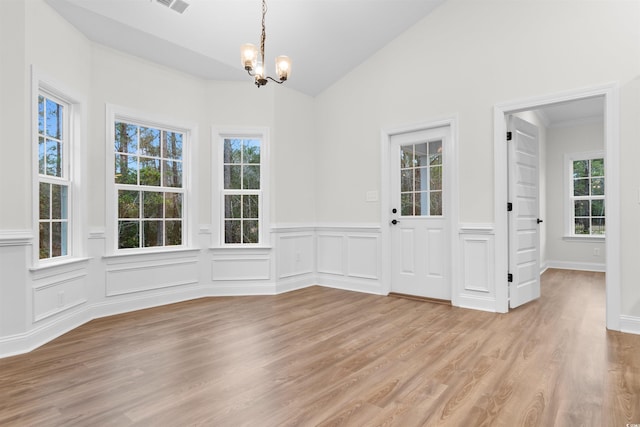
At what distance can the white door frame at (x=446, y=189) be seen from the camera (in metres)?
4.11

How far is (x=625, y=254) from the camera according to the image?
3143 mm

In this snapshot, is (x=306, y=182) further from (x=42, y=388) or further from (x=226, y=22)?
(x=42, y=388)

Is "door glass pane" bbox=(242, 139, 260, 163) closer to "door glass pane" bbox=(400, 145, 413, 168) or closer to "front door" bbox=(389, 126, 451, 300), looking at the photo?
"front door" bbox=(389, 126, 451, 300)

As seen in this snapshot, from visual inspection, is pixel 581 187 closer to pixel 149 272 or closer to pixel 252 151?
pixel 252 151

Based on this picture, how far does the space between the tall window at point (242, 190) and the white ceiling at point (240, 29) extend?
0.92 metres

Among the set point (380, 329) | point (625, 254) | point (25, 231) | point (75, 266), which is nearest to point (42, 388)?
point (25, 231)

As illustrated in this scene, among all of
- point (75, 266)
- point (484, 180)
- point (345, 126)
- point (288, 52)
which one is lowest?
point (75, 266)

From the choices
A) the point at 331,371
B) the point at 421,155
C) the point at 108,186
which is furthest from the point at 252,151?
the point at 331,371

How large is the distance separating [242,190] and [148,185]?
1.16m

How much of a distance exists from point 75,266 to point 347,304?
2857mm

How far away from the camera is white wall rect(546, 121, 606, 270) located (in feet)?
21.9

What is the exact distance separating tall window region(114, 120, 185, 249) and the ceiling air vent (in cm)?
136

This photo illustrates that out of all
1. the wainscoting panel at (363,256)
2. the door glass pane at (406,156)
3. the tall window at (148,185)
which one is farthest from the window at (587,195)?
the tall window at (148,185)

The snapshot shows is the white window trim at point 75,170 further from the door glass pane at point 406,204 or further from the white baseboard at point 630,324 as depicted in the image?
the white baseboard at point 630,324
